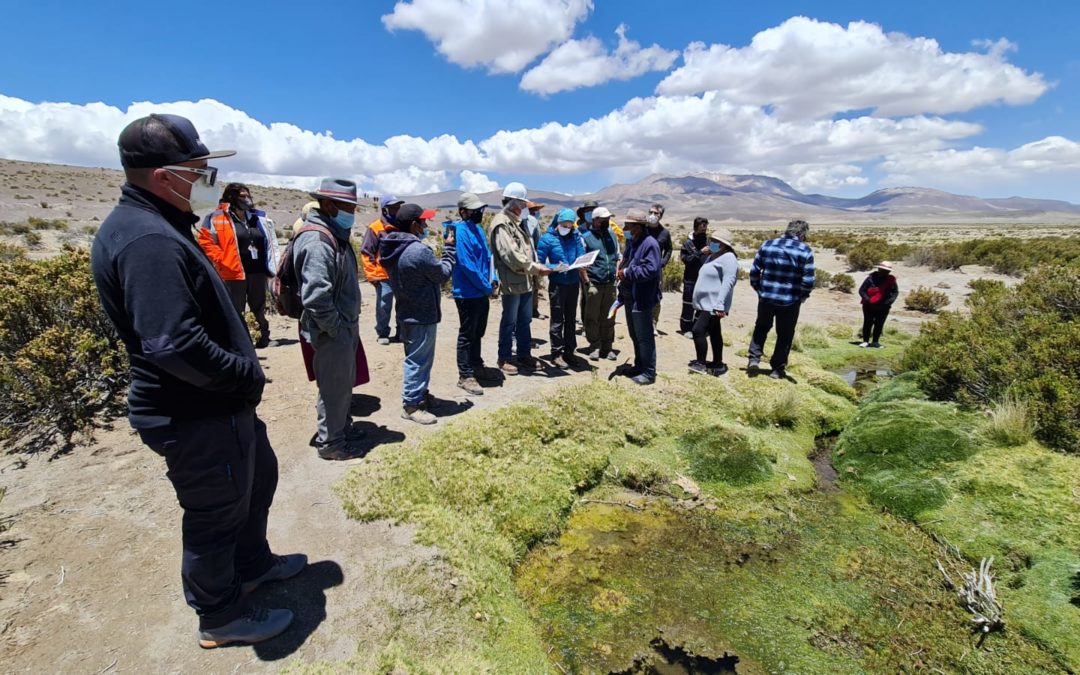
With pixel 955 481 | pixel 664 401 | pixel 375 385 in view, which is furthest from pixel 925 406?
pixel 375 385

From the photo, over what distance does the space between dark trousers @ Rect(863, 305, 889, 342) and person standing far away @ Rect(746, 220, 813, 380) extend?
330 centimetres

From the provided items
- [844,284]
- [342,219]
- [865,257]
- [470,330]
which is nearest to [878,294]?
[470,330]

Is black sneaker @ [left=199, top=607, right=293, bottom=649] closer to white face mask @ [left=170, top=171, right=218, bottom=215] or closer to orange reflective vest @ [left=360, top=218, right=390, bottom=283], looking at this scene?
white face mask @ [left=170, top=171, right=218, bottom=215]

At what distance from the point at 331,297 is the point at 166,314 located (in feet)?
5.99

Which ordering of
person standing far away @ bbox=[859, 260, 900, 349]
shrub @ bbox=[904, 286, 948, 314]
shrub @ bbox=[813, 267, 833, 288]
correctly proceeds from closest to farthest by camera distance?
person standing far away @ bbox=[859, 260, 900, 349], shrub @ bbox=[904, 286, 948, 314], shrub @ bbox=[813, 267, 833, 288]

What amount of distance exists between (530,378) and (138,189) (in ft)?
16.5

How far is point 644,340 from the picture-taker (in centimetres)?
650

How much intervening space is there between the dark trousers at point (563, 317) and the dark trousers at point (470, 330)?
130 centimetres

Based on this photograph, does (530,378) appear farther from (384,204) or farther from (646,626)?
(646,626)

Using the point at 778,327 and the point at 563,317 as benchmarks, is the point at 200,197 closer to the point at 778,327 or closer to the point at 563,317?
the point at 563,317

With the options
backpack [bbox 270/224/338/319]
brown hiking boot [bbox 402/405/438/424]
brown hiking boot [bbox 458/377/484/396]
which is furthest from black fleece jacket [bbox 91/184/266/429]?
brown hiking boot [bbox 458/377/484/396]

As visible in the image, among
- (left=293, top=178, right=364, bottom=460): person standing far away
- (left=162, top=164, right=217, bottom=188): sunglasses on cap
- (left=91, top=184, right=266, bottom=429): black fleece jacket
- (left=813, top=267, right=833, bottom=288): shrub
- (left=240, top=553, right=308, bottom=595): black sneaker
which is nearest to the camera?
(left=91, top=184, right=266, bottom=429): black fleece jacket

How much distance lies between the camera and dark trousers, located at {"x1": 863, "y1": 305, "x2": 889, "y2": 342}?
9.08 meters

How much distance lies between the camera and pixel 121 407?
484 centimetres
